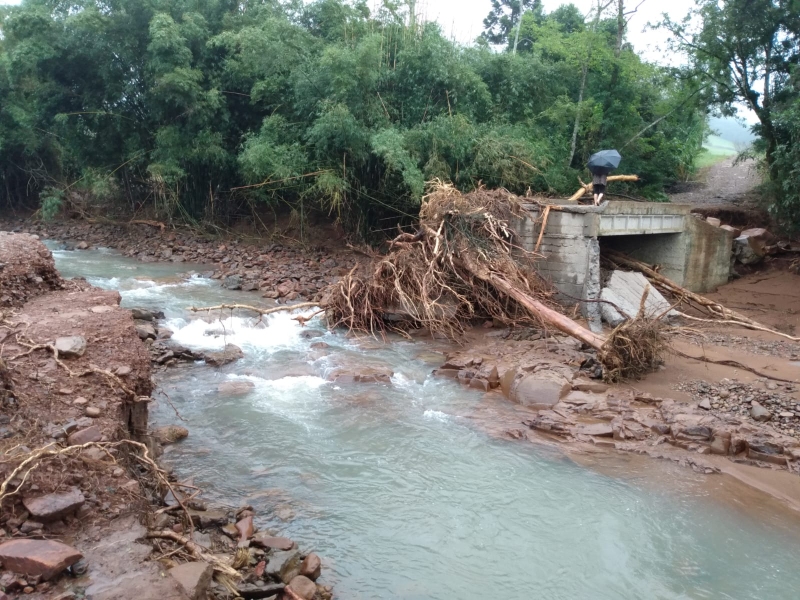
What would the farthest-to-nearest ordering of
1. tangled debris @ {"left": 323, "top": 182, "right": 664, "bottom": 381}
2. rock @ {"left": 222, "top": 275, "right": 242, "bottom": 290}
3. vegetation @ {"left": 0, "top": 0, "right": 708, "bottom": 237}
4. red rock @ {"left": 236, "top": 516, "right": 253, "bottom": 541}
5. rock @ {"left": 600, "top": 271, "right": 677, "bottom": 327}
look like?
vegetation @ {"left": 0, "top": 0, "right": 708, "bottom": 237} < rock @ {"left": 222, "top": 275, "right": 242, "bottom": 290} < rock @ {"left": 600, "top": 271, "right": 677, "bottom": 327} < tangled debris @ {"left": 323, "top": 182, "right": 664, "bottom": 381} < red rock @ {"left": 236, "top": 516, "right": 253, "bottom": 541}

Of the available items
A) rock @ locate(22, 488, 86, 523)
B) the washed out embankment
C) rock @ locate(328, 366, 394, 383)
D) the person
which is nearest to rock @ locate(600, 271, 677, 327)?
the person

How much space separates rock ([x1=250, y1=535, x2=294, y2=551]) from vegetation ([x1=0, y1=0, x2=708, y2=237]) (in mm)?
9494

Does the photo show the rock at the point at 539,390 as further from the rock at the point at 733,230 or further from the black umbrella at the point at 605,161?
the rock at the point at 733,230

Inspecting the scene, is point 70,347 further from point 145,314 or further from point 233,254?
point 233,254

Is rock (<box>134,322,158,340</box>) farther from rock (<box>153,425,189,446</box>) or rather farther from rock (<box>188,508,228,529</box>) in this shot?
rock (<box>188,508,228,529</box>)

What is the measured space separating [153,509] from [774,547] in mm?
4635

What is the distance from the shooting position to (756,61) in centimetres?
1591

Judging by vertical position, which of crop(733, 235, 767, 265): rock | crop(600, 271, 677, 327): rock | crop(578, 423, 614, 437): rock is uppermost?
crop(733, 235, 767, 265): rock

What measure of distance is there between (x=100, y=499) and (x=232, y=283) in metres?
10.2

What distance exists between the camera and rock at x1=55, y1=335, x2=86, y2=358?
216 inches

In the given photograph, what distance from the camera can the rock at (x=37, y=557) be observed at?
10.00 ft

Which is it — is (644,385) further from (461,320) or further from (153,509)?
(153,509)

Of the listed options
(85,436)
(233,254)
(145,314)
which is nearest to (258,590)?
(85,436)

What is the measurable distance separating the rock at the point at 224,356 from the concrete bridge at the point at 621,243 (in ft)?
17.4
